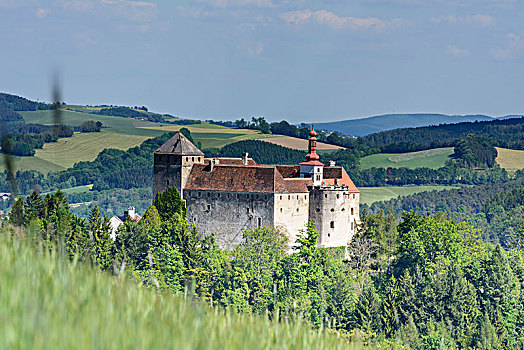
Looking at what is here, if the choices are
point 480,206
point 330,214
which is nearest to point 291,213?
point 330,214

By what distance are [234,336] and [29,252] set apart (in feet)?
14.7

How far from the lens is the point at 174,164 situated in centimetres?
8312

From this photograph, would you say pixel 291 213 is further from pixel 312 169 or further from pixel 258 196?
pixel 312 169

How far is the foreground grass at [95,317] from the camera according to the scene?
43.4 feet

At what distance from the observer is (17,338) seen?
41.7 feet

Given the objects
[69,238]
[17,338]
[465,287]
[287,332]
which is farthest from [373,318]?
[17,338]

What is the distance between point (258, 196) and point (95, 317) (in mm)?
63460

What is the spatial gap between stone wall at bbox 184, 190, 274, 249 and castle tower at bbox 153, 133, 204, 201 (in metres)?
1.73

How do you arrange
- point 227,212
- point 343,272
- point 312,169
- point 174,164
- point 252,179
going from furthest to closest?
1. point 174,164
2. point 312,169
3. point 252,179
4. point 227,212
5. point 343,272

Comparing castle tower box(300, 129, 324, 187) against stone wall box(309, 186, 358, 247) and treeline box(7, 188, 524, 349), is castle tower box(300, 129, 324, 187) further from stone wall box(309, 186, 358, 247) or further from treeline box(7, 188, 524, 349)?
treeline box(7, 188, 524, 349)

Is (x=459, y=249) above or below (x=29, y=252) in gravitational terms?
below

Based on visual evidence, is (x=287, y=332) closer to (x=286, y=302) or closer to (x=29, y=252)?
(x=29, y=252)

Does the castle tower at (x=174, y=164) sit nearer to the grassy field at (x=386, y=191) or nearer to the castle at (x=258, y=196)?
the castle at (x=258, y=196)

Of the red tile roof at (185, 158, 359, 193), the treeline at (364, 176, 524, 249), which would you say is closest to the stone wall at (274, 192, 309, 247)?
the red tile roof at (185, 158, 359, 193)
